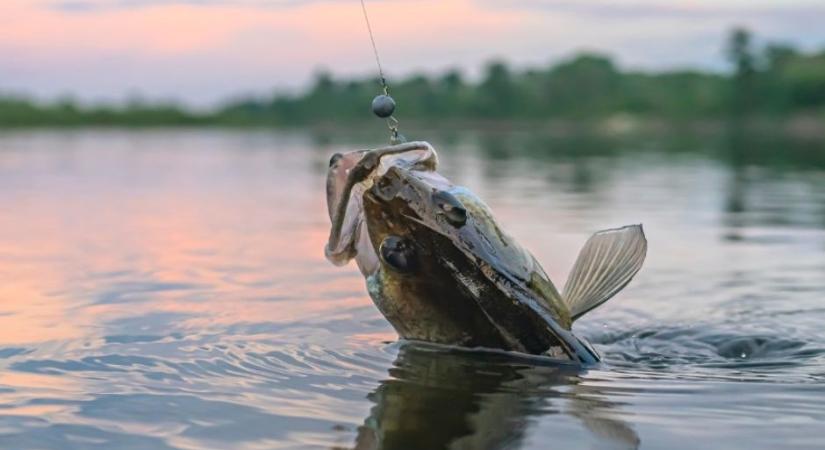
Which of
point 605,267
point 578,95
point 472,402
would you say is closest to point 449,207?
point 472,402

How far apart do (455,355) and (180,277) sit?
391 cm

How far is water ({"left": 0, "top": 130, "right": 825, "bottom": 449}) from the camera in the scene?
15.6 ft

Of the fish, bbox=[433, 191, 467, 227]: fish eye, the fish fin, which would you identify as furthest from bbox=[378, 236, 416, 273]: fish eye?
the fish fin

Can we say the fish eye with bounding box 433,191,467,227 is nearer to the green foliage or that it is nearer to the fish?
the fish

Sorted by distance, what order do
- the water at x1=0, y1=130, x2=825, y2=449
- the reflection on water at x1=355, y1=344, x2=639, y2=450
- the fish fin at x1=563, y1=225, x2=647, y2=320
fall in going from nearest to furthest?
1. the reflection on water at x1=355, y1=344, x2=639, y2=450
2. the water at x1=0, y1=130, x2=825, y2=449
3. the fish fin at x1=563, y1=225, x2=647, y2=320

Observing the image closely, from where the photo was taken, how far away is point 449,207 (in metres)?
4.92

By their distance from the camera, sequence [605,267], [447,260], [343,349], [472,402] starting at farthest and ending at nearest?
[343,349] < [605,267] < [472,402] < [447,260]

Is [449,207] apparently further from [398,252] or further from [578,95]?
[578,95]

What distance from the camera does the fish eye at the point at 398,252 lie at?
4.98 meters

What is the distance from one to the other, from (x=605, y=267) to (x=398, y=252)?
1308 mm

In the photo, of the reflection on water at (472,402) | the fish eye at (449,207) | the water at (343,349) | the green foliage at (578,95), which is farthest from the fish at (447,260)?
the green foliage at (578,95)

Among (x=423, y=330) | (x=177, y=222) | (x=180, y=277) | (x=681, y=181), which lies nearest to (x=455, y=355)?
(x=423, y=330)

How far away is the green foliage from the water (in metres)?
76.2

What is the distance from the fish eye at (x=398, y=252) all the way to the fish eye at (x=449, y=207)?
224mm
